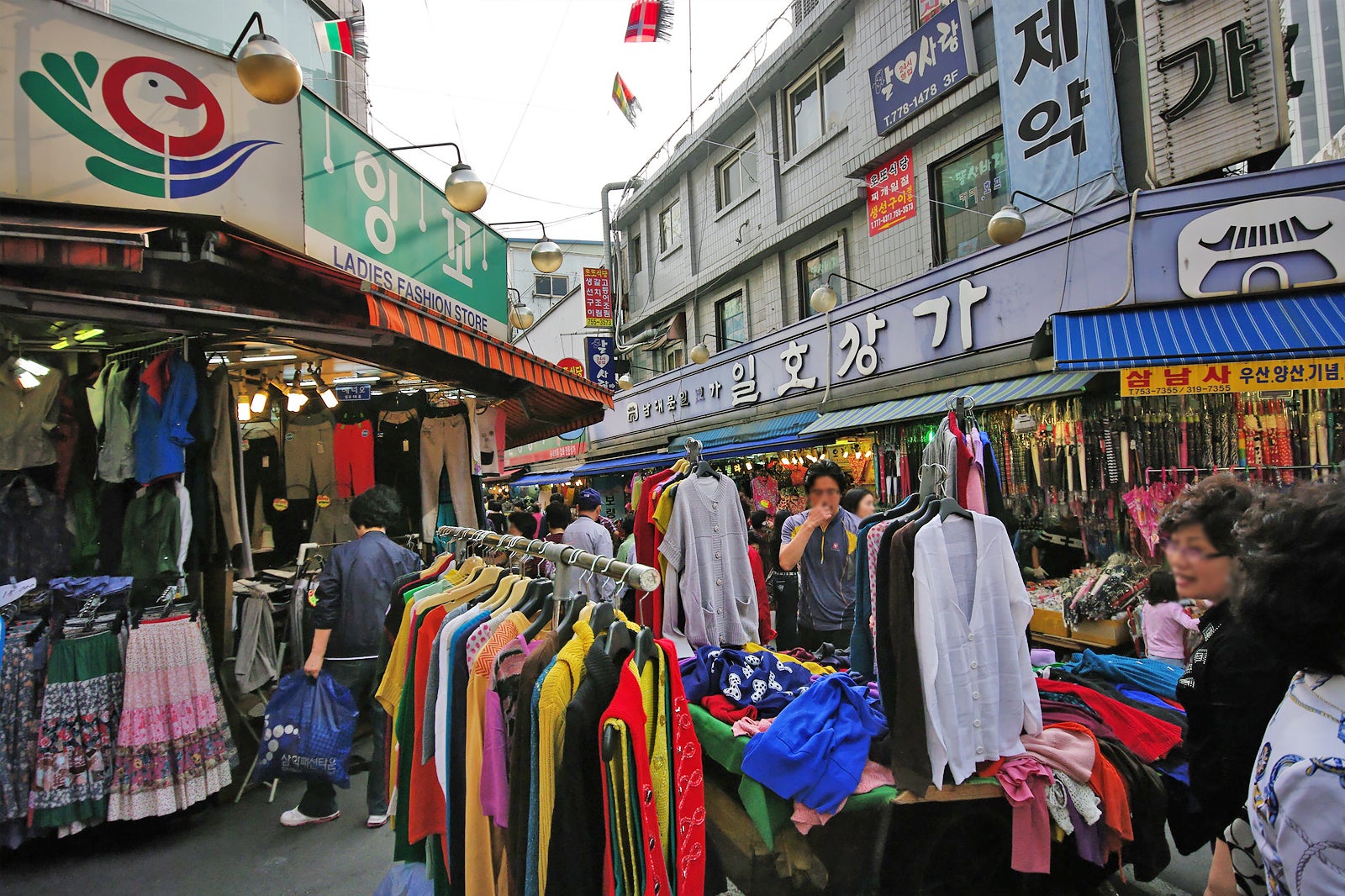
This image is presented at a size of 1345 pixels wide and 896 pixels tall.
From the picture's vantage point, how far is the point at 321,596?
171 inches

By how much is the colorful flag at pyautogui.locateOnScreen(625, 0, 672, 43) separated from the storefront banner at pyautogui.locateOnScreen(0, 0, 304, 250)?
23.9 ft

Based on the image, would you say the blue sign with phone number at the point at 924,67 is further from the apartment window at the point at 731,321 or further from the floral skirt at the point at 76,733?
the floral skirt at the point at 76,733

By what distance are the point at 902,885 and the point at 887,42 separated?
1206 cm

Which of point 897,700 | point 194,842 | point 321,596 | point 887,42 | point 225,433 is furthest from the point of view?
point 887,42

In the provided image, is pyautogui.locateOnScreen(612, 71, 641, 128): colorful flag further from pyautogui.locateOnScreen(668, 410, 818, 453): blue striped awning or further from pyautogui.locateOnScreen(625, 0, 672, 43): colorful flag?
pyautogui.locateOnScreen(668, 410, 818, 453): blue striped awning

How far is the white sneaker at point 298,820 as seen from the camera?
4188 mm

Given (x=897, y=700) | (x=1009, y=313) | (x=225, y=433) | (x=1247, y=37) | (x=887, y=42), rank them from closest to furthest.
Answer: (x=897, y=700) < (x=225, y=433) < (x=1247, y=37) < (x=1009, y=313) < (x=887, y=42)

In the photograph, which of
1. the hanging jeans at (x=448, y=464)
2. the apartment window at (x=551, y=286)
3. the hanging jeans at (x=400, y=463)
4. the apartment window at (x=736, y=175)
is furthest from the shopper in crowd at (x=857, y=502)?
the apartment window at (x=551, y=286)

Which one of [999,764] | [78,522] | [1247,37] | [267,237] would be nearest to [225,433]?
[78,522]

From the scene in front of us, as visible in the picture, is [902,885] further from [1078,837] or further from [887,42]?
[887,42]

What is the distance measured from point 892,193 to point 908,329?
8.66 feet

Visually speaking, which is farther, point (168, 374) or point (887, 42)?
point (887, 42)

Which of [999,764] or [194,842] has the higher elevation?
[999,764]

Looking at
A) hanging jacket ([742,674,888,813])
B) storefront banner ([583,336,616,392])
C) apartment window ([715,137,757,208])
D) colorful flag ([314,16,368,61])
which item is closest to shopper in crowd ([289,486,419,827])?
hanging jacket ([742,674,888,813])
